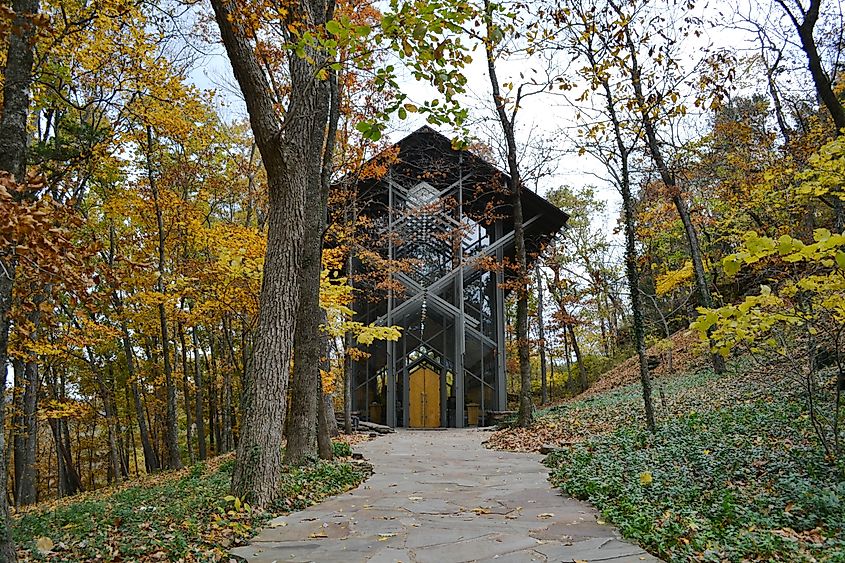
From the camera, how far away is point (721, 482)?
4.83 m

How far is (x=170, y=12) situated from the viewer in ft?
21.6

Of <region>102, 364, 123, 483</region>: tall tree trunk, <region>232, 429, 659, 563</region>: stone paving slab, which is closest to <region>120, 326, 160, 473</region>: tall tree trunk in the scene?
<region>102, 364, 123, 483</region>: tall tree trunk

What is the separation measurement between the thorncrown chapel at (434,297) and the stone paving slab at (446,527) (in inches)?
440

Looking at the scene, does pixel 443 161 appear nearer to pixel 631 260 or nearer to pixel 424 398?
pixel 424 398

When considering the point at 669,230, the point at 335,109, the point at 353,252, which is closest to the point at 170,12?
the point at 335,109

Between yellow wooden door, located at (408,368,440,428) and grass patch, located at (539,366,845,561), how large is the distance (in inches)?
399

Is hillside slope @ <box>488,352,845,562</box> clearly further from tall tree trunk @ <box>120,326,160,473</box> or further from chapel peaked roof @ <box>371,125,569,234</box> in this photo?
tall tree trunk @ <box>120,326,160,473</box>

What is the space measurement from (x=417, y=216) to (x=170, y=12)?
12441 mm

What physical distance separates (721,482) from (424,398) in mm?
14300

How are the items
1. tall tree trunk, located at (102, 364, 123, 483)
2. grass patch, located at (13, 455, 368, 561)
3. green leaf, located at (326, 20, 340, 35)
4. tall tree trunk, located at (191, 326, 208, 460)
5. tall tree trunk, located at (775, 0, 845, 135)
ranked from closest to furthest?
green leaf, located at (326, 20, 340, 35), grass patch, located at (13, 455, 368, 561), tall tree trunk, located at (775, 0, 845, 135), tall tree trunk, located at (191, 326, 208, 460), tall tree trunk, located at (102, 364, 123, 483)

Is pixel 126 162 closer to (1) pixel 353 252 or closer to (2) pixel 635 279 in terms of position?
(1) pixel 353 252

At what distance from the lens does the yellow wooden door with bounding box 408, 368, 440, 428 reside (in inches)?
734

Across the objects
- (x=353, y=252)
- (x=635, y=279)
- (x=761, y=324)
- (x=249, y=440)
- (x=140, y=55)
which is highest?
(x=140, y=55)

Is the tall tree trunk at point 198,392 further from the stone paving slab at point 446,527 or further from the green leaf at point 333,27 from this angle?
the green leaf at point 333,27
